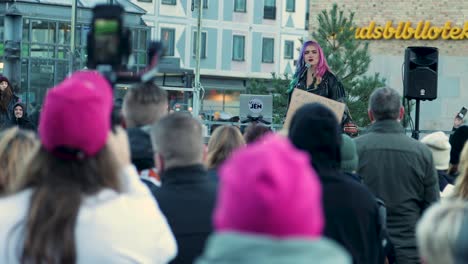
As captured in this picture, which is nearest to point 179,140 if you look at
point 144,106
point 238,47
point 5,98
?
point 144,106

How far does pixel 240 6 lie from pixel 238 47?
242 centimetres

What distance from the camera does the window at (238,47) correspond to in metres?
64.2

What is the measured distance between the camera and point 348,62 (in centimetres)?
2636

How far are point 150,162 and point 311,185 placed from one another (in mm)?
3338

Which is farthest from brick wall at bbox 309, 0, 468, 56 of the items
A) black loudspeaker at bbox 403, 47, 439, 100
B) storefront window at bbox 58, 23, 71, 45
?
black loudspeaker at bbox 403, 47, 439, 100

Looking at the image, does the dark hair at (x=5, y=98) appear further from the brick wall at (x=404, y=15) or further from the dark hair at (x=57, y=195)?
the brick wall at (x=404, y=15)

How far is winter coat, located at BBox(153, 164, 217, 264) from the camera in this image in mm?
5137

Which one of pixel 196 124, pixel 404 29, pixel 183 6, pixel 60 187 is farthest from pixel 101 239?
pixel 183 6

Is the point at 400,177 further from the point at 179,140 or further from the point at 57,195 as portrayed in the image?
the point at 57,195

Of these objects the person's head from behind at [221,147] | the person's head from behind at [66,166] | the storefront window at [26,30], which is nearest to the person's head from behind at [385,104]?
the person's head from behind at [221,147]

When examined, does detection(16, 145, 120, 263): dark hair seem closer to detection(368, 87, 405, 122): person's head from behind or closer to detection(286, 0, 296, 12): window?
detection(368, 87, 405, 122): person's head from behind

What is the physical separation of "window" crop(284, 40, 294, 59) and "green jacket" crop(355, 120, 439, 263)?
58460 mm

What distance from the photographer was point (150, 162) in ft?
19.5

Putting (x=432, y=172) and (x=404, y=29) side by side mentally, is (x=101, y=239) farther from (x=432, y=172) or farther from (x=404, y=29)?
(x=404, y=29)
